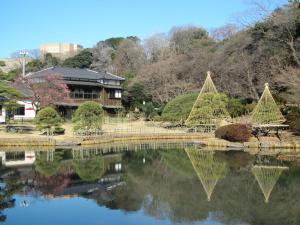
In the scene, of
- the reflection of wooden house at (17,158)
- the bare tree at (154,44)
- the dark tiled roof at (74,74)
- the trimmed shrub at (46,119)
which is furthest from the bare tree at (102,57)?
Result: the reflection of wooden house at (17,158)

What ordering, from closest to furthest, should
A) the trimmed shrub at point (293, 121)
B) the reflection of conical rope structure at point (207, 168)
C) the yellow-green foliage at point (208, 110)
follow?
the reflection of conical rope structure at point (207, 168), the trimmed shrub at point (293, 121), the yellow-green foliage at point (208, 110)

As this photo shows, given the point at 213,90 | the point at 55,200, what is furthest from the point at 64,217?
the point at 213,90

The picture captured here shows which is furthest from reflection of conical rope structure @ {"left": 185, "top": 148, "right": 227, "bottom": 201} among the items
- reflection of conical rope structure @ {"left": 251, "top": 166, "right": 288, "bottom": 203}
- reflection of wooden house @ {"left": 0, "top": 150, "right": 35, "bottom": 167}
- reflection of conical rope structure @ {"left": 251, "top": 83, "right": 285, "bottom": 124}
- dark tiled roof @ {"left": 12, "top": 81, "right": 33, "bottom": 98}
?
dark tiled roof @ {"left": 12, "top": 81, "right": 33, "bottom": 98}

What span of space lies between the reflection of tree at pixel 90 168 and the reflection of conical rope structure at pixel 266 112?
13285 mm

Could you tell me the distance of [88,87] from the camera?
144 feet

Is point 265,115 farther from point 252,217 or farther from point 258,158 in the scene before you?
point 252,217

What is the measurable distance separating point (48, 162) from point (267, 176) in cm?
1016

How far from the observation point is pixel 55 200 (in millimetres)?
12406

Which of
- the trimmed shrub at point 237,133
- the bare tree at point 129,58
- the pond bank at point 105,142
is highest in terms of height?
the bare tree at point 129,58

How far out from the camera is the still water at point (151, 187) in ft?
34.9

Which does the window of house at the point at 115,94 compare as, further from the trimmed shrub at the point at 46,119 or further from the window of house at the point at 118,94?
the trimmed shrub at the point at 46,119

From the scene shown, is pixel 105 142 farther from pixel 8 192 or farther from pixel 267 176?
pixel 8 192

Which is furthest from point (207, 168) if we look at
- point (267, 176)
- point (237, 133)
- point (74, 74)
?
point (74, 74)

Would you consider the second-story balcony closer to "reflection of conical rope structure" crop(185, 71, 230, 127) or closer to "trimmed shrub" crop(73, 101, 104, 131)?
"trimmed shrub" crop(73, 101, 104, 131)
